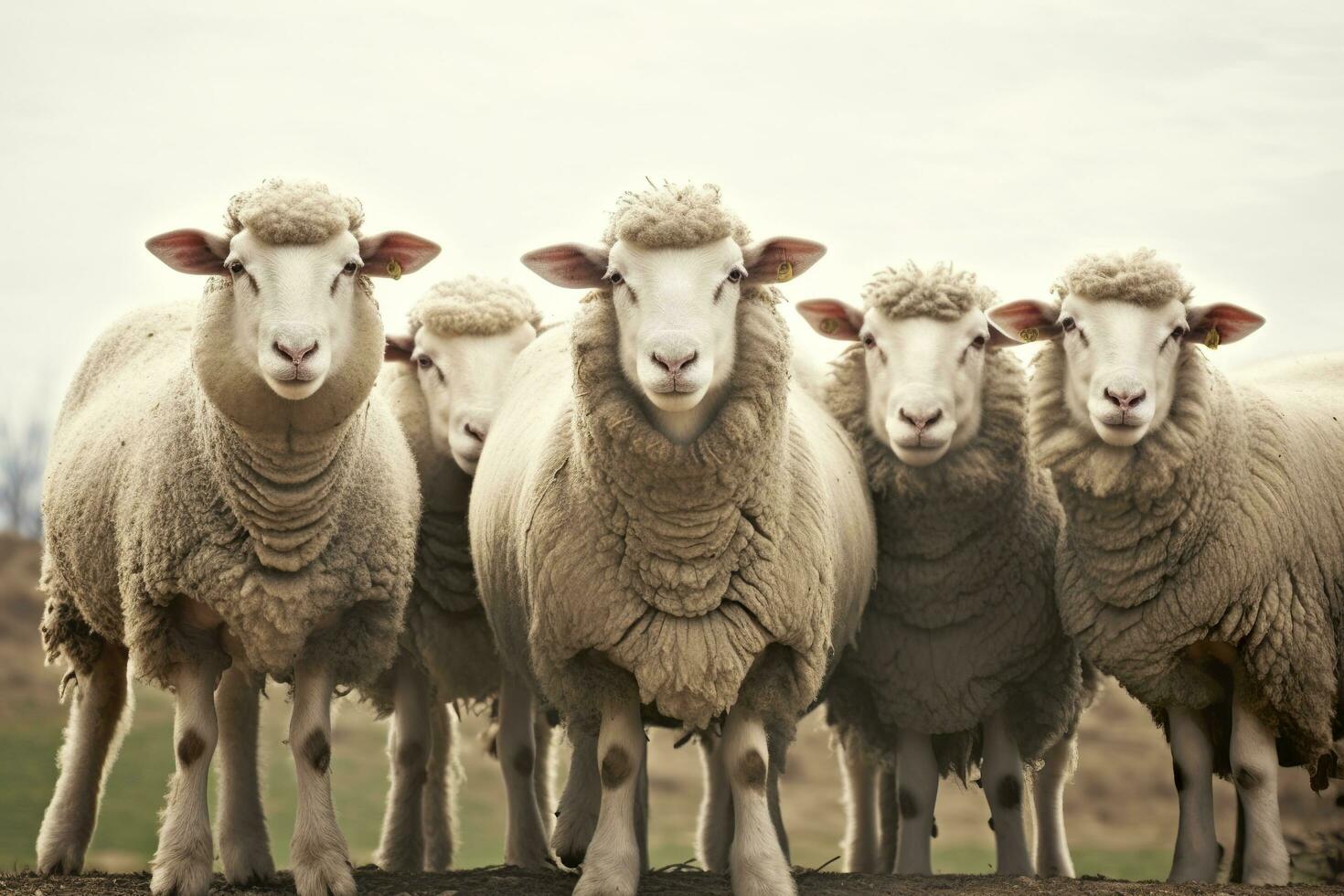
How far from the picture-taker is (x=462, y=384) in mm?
7359

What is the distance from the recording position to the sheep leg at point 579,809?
624 centimetres

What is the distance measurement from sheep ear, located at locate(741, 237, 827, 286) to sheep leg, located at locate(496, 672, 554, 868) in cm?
237

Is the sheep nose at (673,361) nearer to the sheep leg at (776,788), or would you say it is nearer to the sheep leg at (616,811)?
the sheep leg at (616,811)

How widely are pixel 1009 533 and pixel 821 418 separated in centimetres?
93

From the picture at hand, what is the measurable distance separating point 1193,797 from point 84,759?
4.56 meters

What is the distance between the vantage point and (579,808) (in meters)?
6.32

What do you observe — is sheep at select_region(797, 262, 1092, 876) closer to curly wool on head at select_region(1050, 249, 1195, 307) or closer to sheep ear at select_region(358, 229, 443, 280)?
curly wool on head at select_region(1050, 249, 1195, 307)

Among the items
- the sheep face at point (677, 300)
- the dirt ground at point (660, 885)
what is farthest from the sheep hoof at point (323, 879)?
the sheep face at point (677, 300)

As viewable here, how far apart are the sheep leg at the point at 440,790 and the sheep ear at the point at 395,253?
2509 mm

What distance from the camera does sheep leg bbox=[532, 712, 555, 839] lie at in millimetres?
7855

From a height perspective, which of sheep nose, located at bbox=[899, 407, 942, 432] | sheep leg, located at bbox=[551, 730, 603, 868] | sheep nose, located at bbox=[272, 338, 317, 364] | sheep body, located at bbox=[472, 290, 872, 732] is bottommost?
sheep leg, located at bbox=[551, 730, 603, 868]

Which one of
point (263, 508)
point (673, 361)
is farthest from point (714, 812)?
point (673, 361)

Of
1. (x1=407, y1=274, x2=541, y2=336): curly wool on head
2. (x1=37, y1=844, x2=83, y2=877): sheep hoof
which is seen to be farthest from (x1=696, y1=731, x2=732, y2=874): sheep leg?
(x1=37, y1=844, x2=83, y2=877): sheep hoof

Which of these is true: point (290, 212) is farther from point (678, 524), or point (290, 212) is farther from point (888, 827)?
point (888, 827)
